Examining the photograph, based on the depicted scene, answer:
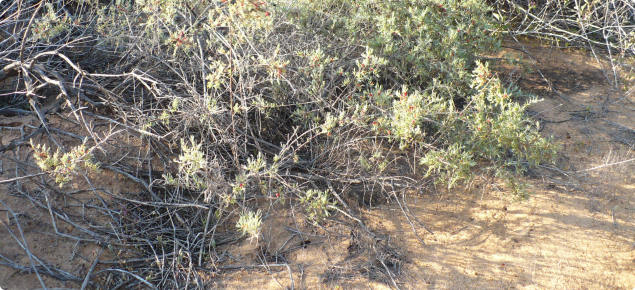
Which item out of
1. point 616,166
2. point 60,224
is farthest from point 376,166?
point 60,224

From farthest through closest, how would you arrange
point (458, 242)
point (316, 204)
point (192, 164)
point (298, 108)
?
1. point (298, 108)
2. point (458, 242)
3. point (316, 204)
4. point (192, 164)

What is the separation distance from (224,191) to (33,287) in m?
1.29

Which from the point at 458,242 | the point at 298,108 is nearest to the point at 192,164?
the point at 298,108

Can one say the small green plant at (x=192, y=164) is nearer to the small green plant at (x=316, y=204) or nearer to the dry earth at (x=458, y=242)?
the dry earth at (x=458, y=242)

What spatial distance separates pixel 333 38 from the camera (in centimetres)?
413

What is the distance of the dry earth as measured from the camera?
3.04m

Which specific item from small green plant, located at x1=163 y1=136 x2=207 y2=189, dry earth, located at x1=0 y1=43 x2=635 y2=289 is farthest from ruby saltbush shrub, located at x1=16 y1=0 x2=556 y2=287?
dry earth, located at x1=0 y1=43 x2=635 y2=289

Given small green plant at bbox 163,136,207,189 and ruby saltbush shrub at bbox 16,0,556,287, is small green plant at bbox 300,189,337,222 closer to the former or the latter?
ruby saltbush shrub at bbox 16,0,556,287

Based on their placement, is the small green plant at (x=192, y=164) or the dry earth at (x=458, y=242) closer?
the small green plant at (x=192, y=164)

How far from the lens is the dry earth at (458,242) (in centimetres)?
304

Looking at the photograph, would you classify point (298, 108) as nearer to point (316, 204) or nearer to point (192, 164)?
point (316, 204)

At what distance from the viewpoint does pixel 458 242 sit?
328cm

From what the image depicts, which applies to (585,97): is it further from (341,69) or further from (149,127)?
(149,127)

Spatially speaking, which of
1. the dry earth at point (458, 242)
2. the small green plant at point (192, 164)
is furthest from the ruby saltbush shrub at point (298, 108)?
the dry earth at point (458, 242)
